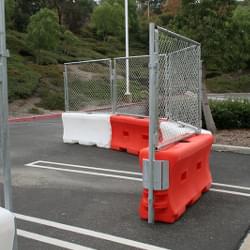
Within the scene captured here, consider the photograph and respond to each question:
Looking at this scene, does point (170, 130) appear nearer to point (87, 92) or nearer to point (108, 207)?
point (108, 207)

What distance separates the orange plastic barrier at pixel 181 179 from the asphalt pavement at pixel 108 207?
122 mm

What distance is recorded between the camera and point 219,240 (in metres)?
4.57

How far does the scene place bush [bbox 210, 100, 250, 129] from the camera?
11.4m

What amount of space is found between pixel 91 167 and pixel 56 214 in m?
2.63

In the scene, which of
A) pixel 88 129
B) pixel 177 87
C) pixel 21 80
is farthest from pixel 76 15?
pixel 177 87

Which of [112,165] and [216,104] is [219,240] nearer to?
[112,165]

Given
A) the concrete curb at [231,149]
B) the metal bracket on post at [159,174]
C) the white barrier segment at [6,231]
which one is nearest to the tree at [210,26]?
the concrete curb at [231,149]

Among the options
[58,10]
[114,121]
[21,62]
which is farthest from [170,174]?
[58,10]

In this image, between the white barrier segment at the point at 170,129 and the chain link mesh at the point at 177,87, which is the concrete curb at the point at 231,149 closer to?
the chain link mesh at the point at 177,87

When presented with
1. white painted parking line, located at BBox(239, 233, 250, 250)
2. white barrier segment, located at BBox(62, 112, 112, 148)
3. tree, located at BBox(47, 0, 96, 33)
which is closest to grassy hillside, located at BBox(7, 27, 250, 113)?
tree, located at BBox(47, 0, 96, 33)

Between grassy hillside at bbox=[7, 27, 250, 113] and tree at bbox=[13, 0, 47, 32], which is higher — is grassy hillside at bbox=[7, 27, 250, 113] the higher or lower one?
the lower one

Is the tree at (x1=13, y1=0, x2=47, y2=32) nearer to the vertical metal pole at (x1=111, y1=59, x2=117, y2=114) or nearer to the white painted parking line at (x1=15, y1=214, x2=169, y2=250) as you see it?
the vertical metal pole at (x1=111, y1=59, x2=117, y2=114)

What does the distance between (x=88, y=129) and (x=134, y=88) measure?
139cm

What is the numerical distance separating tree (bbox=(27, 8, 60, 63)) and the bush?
17879 mm
